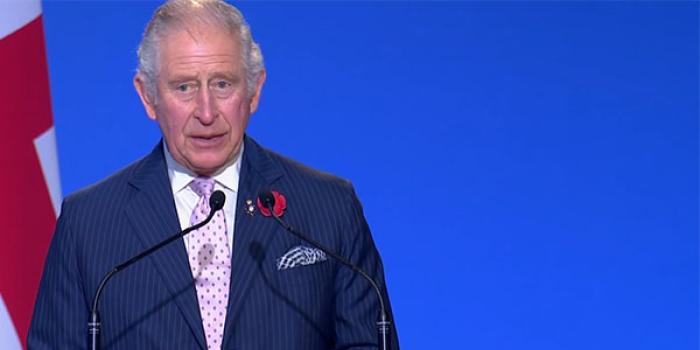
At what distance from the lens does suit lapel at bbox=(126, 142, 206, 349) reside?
1.72m

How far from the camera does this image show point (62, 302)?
5.75 ft

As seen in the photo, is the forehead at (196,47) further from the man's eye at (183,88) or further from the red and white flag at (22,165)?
the red and white flag at (22,165)

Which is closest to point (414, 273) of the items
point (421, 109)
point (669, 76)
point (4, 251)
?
point (421, 109)

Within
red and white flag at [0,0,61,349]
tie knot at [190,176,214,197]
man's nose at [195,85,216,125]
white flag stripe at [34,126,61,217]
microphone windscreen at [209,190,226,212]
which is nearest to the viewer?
microphone windscreen at [209,190,226,212]

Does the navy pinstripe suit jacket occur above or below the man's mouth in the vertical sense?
below

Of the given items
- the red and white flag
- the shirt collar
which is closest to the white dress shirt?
the shirt collar

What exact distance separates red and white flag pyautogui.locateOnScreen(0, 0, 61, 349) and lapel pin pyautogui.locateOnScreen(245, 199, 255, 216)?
82 centimetres

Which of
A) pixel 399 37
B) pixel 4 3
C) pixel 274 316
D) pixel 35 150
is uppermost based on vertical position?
pixel 399 37

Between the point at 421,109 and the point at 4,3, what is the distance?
959mm

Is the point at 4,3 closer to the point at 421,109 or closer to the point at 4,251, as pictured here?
the point at 4,251

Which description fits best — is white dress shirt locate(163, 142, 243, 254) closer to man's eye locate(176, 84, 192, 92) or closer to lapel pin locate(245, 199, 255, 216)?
lapel pin locate(245, 199, 255, 216)

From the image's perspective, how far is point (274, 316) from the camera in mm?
1748

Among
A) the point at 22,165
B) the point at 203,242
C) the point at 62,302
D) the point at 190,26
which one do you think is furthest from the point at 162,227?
the point at 22,165

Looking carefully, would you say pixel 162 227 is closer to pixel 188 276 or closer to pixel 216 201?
pixel 188 276
